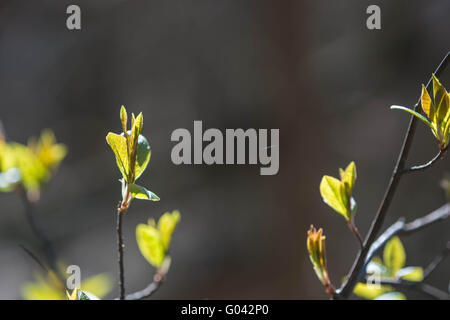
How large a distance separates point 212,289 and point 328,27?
1.09 m

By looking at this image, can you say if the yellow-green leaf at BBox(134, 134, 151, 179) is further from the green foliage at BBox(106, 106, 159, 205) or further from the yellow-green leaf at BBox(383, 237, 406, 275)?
the yellow-green leaf at BBox(383, 237, 406, 275)

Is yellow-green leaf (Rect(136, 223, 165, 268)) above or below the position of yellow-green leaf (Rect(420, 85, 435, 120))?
below

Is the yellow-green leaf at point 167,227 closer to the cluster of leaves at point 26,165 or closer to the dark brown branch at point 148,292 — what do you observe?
the dark brown branch at point 148,292

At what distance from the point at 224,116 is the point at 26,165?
121cm

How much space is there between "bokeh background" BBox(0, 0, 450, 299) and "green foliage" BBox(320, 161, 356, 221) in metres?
1.16

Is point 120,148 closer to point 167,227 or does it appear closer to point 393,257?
point 167,227

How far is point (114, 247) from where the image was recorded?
1.77 m

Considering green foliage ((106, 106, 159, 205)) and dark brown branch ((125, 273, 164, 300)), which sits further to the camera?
dark brown branch ((125, 273, 164, 300))

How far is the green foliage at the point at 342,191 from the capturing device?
0.35 m

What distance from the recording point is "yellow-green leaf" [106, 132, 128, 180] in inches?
12.1

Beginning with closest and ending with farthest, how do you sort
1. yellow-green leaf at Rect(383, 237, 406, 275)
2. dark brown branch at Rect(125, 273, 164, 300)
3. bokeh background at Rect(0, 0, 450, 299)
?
dark brown branch at Rect(125, 273, 164, 300)
yellow-green leaf at Rect(383, 237, 406, 275)
bokeh background at Rect(0, 0, 450, 299)

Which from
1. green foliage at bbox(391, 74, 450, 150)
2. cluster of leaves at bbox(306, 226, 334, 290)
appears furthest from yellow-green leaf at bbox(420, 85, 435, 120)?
cluster of leaves at bbox(306, 226, 334, 290)

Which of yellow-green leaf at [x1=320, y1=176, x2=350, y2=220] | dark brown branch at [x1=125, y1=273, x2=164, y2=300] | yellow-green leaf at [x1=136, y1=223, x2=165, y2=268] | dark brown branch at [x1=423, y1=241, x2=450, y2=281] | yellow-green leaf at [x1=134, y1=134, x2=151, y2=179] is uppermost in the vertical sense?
yellow-green leaf at [x1=134, y1=134, x2=151, y2=179]

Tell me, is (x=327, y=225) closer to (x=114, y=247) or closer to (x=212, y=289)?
(x=212, y=289)
